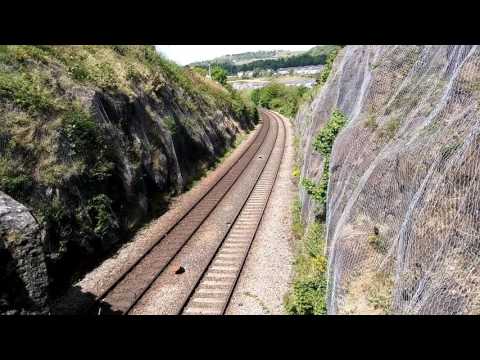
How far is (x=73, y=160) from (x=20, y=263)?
7315 mm

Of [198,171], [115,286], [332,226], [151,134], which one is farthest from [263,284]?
[198,171]

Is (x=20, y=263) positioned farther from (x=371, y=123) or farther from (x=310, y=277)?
(x=371, y=123)

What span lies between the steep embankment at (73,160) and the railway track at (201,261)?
68.5 inches

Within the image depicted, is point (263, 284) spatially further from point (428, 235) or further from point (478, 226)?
point (478, 226)

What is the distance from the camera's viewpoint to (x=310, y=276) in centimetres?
1012

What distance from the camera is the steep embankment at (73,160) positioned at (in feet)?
20.5

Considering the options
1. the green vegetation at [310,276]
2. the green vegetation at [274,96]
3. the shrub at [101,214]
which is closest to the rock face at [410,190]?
the green vegetation at [310,276]

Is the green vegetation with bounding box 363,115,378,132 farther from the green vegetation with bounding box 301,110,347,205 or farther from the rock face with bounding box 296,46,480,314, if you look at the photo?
the green vegetation with bounding box 301,110,347,205

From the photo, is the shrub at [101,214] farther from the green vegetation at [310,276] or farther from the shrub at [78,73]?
the green vegetation at [310,276]

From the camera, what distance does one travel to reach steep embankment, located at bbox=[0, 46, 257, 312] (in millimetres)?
6238

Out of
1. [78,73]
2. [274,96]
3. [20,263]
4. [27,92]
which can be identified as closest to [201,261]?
[20,263]

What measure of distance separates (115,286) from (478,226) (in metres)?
9.64

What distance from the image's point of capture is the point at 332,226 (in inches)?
401
